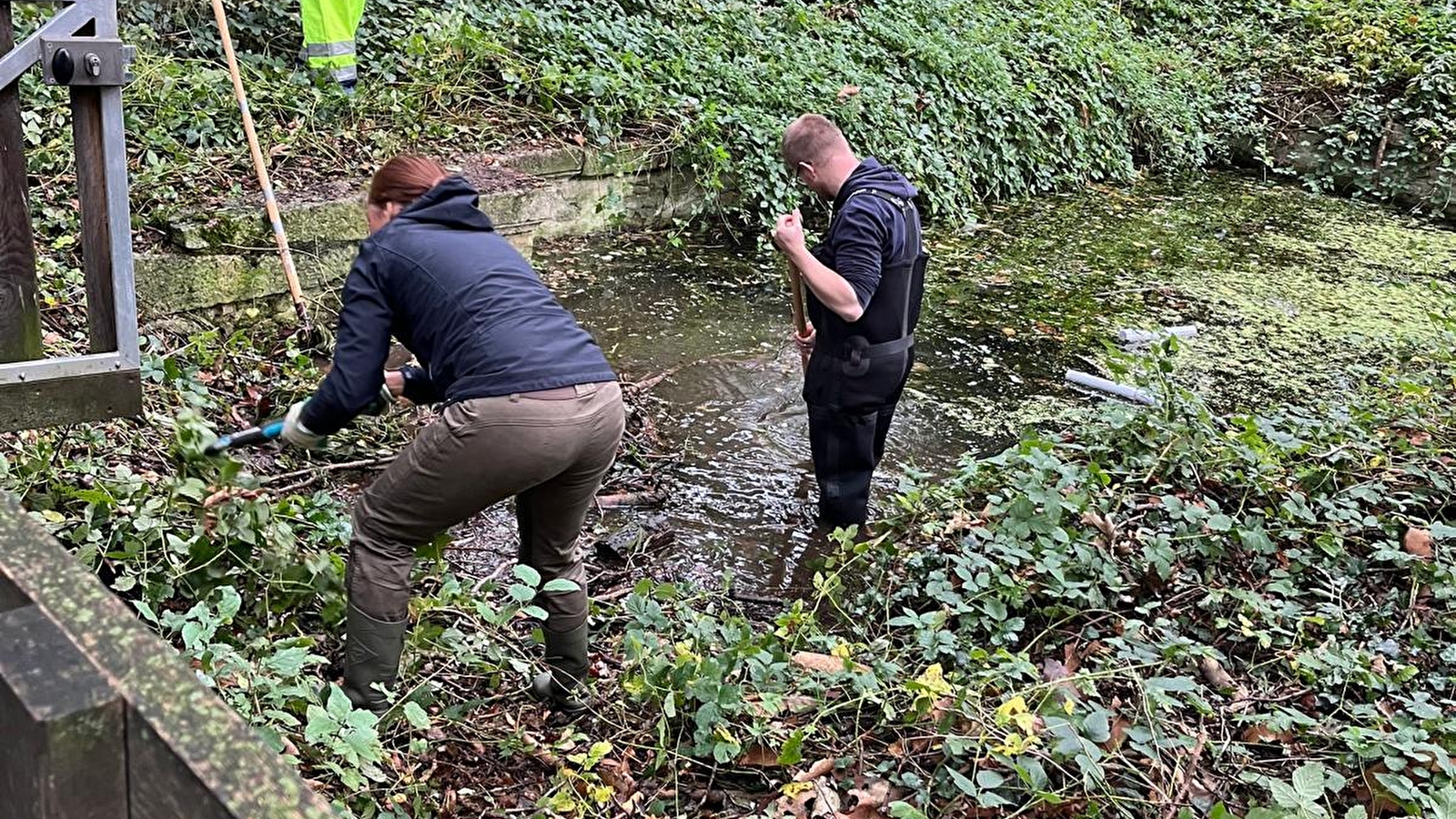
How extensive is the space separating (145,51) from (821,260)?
5.09 meters

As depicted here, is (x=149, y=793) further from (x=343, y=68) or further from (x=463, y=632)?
(x=343, y=68)

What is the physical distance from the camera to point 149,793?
105cm

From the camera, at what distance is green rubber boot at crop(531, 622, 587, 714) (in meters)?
3.64

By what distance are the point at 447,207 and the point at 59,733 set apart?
2.45 meters

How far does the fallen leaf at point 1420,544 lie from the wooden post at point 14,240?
460 cm

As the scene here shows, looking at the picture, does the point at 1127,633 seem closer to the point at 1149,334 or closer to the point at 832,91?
the point at 1149,334

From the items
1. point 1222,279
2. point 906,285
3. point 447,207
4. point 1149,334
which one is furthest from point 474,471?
point 1222,279

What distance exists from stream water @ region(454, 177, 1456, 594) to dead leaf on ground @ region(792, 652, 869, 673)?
0.81 metres

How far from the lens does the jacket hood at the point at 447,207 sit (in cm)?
329

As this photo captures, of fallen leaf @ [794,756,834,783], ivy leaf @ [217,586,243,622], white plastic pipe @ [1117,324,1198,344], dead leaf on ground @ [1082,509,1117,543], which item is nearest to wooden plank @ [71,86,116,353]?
ivy leaf @ [217,586,243,622]

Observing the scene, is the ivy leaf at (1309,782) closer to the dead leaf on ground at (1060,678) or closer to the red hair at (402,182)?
the dead leaf on ground at (1060,678)

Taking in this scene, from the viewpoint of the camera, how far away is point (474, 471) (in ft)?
10.3

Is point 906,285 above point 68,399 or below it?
above

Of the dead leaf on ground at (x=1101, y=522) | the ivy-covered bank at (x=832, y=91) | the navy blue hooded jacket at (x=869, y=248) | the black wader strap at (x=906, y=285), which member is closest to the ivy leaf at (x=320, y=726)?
the navy blue hooded jacket at (x=869, y=248)
